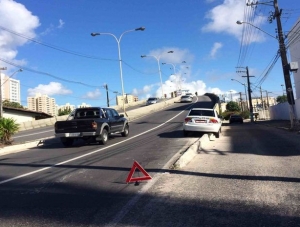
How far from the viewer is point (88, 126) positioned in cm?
1494

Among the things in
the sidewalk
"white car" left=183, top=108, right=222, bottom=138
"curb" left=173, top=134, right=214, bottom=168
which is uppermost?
"white car" left=183, top=108, right=222, bottom=138

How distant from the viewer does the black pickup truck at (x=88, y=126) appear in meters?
14.9

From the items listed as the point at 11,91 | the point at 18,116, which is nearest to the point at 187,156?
the point at 18,116

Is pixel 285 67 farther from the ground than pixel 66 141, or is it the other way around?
pixel 285 67

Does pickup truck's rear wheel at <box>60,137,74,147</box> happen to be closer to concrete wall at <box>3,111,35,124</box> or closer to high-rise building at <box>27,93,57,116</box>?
concrete wall at <box>3,111,35,124</box>

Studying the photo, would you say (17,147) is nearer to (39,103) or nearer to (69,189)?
(69,189)

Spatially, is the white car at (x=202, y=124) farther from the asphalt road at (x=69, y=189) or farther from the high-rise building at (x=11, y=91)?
the high-rise building at (x=11, y=91)

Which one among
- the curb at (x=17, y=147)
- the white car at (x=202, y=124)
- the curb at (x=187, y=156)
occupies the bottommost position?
the curb at (x=187, y=156)

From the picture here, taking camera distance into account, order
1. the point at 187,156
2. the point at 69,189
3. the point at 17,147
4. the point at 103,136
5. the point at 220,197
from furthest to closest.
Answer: the point at 17,147 < the point at 103,136 < the point at 187,156 < the point at 69,189 < the point at 220,197

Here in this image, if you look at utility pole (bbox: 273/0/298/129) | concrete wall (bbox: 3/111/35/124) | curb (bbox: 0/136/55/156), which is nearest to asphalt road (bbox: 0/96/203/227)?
curb (bbox: 0/136/55/156)

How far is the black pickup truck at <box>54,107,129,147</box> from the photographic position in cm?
1495

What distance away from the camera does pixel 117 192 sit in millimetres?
6355

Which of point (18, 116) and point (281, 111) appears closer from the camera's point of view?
point (18, 116)

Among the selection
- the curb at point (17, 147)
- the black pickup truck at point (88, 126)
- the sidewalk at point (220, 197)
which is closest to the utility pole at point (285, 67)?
the black pickup truck at point (88, 126)
